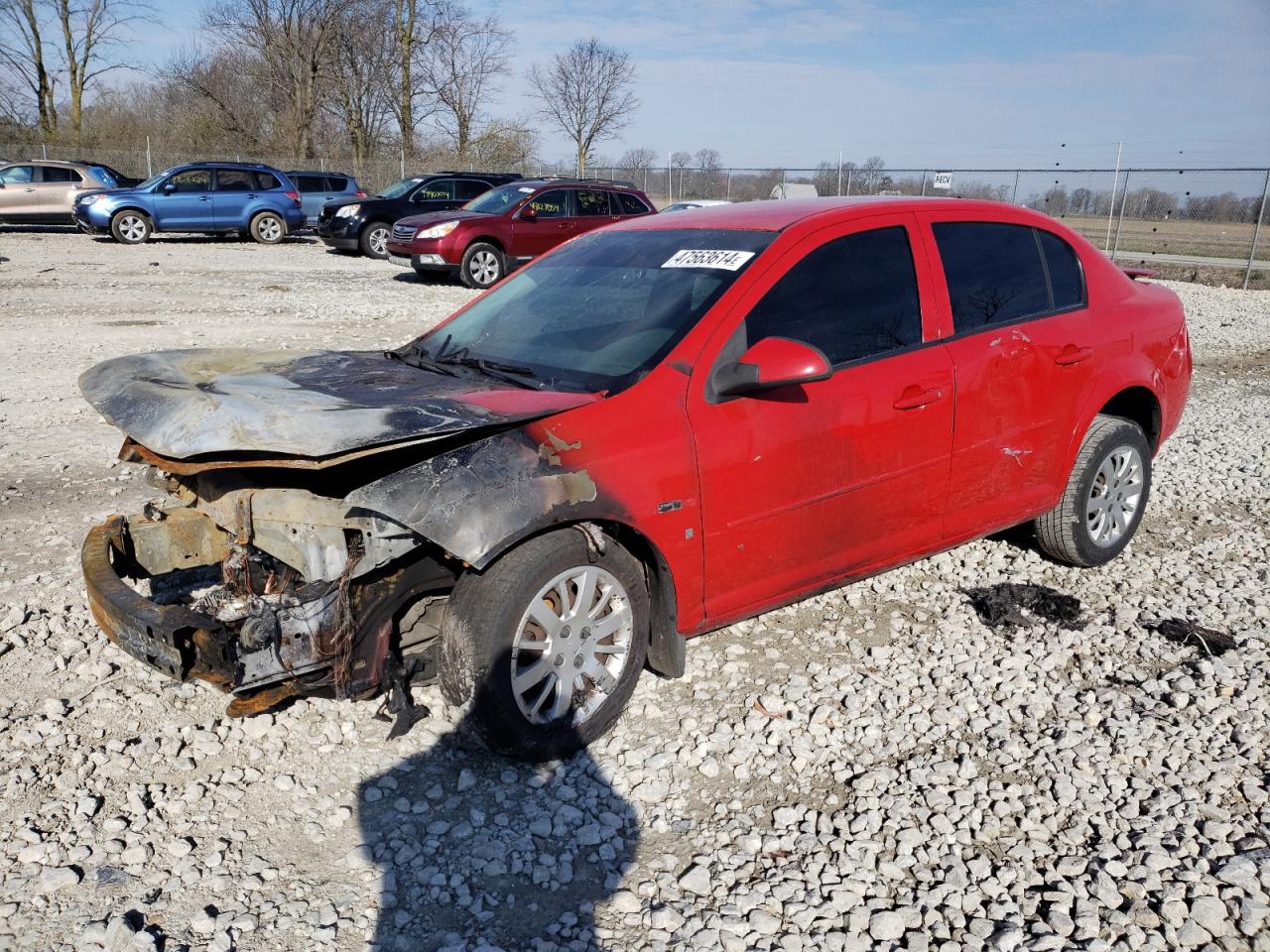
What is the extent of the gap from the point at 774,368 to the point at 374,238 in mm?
20242

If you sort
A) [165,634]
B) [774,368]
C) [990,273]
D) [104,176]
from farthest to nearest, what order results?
[104,176] → [990,273] → [774,368] → [165,634]

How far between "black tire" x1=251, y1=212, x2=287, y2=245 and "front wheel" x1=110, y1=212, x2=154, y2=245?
2.30 meters

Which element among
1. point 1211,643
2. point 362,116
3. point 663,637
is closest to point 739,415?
point 663,637

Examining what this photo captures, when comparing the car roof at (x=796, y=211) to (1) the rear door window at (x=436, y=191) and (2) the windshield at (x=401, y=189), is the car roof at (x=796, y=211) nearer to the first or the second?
(1) the rear door window at (x=436, y=191)

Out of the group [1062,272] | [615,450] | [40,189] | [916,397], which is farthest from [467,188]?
[615,450]

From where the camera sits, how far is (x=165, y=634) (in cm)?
299

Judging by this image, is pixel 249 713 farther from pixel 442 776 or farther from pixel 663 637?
pixel 663 637

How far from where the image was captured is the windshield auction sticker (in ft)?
12.6

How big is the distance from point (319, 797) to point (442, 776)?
395 mm

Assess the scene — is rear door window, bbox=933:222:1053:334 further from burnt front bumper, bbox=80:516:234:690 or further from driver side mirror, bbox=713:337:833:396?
burnt front bumper, bbox=80:516:234:690

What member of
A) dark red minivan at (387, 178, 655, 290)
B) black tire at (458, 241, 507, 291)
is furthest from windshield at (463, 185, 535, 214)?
black tire at (458, 241, 507, 291)

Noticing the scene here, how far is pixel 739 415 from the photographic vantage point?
3.56 meters

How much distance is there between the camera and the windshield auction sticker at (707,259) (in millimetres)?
3842

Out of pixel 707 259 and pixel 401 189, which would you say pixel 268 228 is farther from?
pixel 707 259
